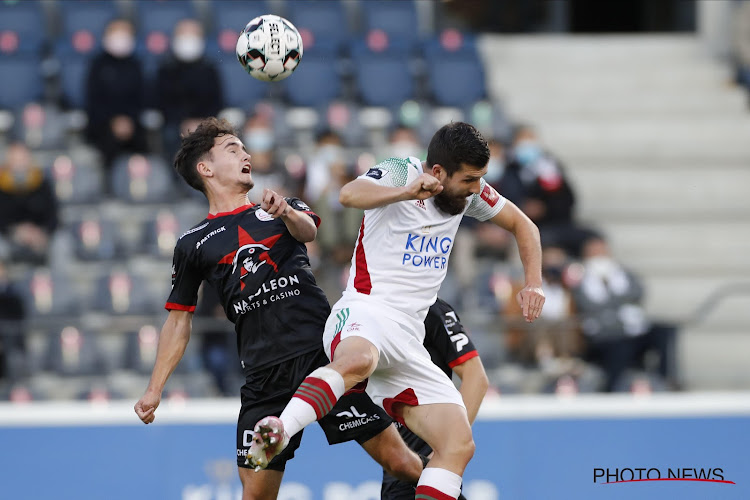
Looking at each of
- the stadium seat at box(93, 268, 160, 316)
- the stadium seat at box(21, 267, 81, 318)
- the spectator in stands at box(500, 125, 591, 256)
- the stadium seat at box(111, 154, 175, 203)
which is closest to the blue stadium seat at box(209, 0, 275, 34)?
the stadium seat at box(111, 154, 175, 203)

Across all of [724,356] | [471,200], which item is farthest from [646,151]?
[471,200]

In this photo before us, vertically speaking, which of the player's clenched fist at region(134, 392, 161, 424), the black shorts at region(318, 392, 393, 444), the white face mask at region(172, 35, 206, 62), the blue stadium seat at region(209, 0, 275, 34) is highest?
the blue stadium seat at region(209, 0, 275, 34)

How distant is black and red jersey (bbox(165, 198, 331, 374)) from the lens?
19.5 feet

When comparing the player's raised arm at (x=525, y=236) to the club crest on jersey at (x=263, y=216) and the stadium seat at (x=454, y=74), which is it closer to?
the club crest on jersey at (x=263, y=216)

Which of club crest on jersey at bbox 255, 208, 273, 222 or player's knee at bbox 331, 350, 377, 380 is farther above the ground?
club crest on jersey at bbox 255, 208, 273, 222

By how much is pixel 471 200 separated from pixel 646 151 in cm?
880

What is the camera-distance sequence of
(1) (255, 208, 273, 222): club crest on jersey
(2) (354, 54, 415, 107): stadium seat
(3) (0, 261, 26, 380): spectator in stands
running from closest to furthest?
(1) (255, 208, 273, 222): club crest on jersey
(3) (0, 261, 26, 380): spectator in stands
(2) (354, 54, 415, 107): stadium seat

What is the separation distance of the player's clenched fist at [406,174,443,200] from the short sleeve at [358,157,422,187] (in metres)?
0.26

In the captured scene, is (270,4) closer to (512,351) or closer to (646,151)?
(646,151)

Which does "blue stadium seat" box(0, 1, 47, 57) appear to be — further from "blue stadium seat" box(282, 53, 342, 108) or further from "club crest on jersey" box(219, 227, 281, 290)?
"club crest on jersey" box(219, 227, 281, 290)

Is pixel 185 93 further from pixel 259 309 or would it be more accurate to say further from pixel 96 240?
pixel 259 309

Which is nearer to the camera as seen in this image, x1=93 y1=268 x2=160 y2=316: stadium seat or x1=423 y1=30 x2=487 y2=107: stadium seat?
x1=93 y1=268 x2=160 y2=316: stadium seat

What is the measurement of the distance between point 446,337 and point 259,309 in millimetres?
1129

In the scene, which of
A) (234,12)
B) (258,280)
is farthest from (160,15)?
(258,280)
